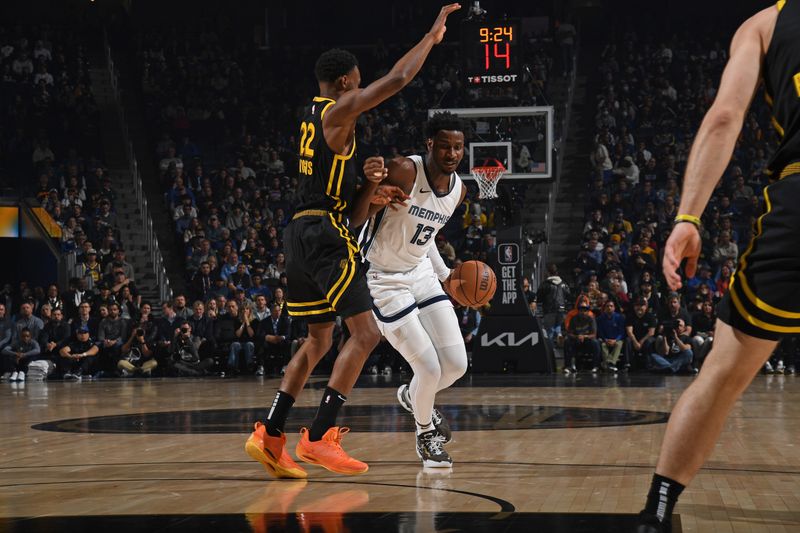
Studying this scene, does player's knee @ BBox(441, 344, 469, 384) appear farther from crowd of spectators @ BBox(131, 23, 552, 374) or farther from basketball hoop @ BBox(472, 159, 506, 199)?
crowd of spectators @ BBox(131, 23, 552, 374)

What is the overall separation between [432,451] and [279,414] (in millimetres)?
790

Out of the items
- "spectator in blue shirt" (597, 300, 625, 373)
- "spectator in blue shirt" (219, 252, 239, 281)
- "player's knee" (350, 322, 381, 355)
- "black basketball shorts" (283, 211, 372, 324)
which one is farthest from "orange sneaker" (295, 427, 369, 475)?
"spectator in blue shirt" (219, 252, 239, 281)

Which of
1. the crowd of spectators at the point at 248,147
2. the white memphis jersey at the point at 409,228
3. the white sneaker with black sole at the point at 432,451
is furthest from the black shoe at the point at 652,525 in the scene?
the crowd of spectators at the point at 248,147

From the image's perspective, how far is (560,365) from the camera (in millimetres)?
15547

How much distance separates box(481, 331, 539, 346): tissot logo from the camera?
14.3 metres

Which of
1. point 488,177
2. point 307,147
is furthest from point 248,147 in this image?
point 307,147

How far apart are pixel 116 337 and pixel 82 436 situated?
866cm

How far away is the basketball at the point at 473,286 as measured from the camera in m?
6.59

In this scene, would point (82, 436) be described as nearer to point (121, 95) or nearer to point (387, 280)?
point (387, 280)

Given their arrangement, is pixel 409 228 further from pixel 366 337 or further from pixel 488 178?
pixel 488 178

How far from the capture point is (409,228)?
19.0ft

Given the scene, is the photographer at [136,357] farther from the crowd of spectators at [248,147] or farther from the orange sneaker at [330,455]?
the orange sneaker at [330,455]

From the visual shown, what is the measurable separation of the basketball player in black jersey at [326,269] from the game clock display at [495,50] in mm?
8994

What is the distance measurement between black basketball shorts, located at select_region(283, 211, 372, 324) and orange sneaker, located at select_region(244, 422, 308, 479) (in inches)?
25.2
